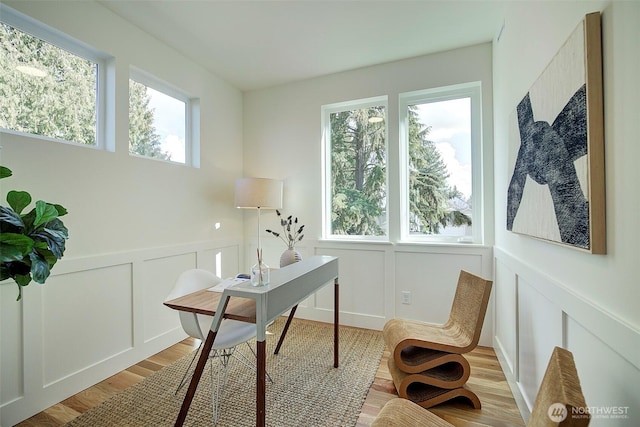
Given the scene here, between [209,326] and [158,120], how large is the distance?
1.97 meters

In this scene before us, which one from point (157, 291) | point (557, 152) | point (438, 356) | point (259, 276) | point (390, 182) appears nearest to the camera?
point (557, 152)

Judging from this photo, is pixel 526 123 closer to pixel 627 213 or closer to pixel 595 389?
pixel 627 213

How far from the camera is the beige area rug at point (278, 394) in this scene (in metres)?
1.65

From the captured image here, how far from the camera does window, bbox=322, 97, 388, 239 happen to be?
3059 millimetres

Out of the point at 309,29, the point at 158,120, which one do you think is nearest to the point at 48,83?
the point at 158,120

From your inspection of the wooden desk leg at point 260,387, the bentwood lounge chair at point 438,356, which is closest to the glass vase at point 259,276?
the wooden desk leg at point 260,387

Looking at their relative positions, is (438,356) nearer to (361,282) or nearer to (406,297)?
(406,297)

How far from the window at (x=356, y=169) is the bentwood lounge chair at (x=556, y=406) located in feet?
6.54

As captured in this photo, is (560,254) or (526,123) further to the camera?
(526,123)

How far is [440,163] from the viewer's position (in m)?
2.83

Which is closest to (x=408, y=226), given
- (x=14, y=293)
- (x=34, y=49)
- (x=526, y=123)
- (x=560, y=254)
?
(x=526, y=123)

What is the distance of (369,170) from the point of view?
10.2 ft

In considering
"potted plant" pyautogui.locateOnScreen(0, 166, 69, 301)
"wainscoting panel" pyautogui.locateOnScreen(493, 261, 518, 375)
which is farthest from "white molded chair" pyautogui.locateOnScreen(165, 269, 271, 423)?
"wainscoting panel" pyautogui.locateOnScreen(493, 261, 518, 375)

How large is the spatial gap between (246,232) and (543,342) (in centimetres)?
303
